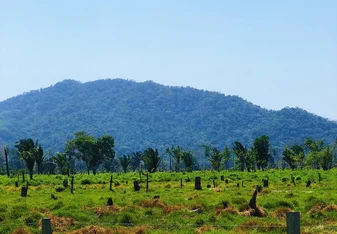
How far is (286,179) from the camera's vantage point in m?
57.6

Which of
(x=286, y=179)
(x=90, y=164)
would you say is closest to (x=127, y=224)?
(x=286, y=179)

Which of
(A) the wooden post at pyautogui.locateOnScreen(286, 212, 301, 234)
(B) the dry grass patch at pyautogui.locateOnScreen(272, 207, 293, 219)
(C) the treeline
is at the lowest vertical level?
(B) the dry grass patch at pyautogui.locateOnScreen(272, 207, 293, 219)

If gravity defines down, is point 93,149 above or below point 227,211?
above

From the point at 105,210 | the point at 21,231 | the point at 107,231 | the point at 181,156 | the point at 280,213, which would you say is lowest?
the point at 21,231

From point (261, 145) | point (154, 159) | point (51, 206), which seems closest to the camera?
point (51, 206)

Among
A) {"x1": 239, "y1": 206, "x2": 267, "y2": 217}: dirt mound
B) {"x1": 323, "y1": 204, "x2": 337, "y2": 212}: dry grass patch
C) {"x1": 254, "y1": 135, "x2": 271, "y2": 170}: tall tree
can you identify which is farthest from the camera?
{"x1": 254, "y1": 135, "x2": 271, "y2": 170}: tall tree

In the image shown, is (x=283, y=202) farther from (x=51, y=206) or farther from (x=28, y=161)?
(x=28, y=161)

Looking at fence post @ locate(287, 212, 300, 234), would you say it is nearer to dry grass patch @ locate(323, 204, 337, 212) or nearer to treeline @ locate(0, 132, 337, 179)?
dry grass patch @ locate(323, 204, 337, 212)

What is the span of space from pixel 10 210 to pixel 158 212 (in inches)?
354

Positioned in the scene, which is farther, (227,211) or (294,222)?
(227,211)

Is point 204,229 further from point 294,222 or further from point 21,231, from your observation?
point 294,222

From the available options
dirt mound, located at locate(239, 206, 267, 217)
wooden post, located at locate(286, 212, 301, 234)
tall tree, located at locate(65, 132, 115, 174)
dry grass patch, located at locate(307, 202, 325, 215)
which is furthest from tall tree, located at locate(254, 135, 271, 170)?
wooden post, located at locate(286, 212, 301, 234)

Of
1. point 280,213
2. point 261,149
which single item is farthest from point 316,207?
point 261,149

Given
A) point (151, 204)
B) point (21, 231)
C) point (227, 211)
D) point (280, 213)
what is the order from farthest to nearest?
1. point (151, 204)
2. point (280, 213)
3. point (227, 211)
4. point (21, 231)
